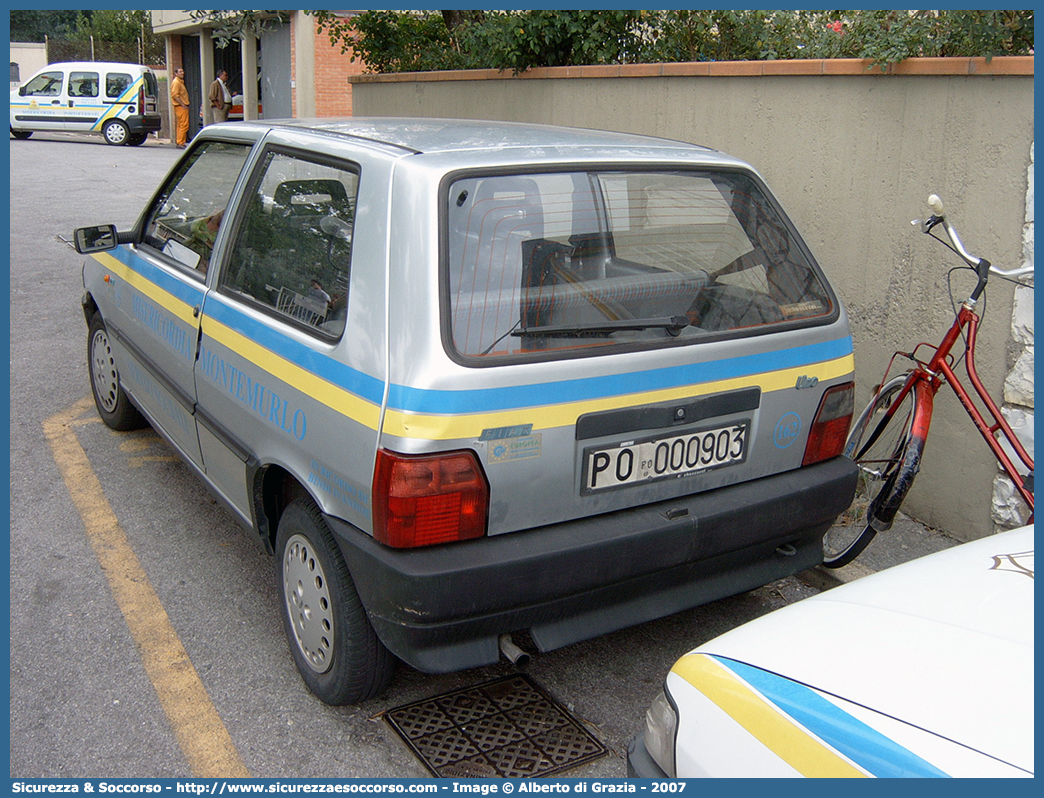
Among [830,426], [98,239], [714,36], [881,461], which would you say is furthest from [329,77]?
[830,426]

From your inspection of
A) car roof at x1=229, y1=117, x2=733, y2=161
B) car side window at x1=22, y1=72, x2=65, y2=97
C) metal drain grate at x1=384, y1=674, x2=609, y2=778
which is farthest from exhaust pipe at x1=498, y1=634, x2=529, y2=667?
car side window at x1=22, y1=72, x2=65, y2=97

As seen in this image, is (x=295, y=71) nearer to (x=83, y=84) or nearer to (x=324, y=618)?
(x=83, y=84)

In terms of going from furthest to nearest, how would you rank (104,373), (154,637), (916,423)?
(104,373) → (916,423) → (154,637)

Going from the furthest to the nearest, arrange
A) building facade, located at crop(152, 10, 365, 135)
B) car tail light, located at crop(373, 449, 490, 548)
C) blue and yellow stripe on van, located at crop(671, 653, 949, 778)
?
building facade, located at crop(152, 10, 365, 135), car tail light, located at crop(373, 449, 490, 548), blue and yellow stripe on van, located at crop(671, 653, 949, 778)

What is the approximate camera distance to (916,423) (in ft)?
12.2

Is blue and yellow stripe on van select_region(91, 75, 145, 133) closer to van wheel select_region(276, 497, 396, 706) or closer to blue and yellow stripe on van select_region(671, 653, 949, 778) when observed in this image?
van wheel select_region(276, 497, 396, 706)

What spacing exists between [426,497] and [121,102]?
83.7 ft

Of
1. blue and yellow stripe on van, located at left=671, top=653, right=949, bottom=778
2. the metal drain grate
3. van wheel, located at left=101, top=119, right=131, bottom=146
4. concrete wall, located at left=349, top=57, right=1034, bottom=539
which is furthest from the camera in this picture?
van wheel, located at left=101, top=119, right=131, bottom=146

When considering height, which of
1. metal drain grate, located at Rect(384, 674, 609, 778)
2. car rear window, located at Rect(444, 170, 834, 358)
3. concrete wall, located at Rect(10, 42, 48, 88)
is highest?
concrete wall, located at Rect(10, 42, 48, 88)

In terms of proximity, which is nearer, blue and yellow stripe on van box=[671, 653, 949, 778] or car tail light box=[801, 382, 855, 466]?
blue and yellow stripe on van box=[671, 653, 949, 778]

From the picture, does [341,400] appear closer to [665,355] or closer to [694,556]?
[665,355]

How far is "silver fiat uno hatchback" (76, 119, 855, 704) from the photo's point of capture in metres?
2.51

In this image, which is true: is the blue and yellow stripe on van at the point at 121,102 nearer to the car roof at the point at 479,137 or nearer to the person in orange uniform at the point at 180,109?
the person in orange uniform at the point at 180,109

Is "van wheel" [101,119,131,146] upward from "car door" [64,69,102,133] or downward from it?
downward
